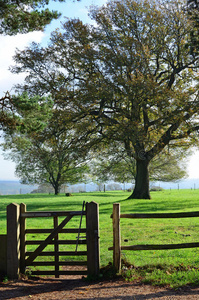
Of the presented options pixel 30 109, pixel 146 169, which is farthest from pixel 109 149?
pixel 30 109

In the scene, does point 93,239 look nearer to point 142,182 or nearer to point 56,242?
point 56,242

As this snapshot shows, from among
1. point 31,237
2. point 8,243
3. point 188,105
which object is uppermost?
point 188,105

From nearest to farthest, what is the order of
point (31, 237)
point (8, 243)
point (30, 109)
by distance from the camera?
point (8, 243) < point (31, 237) < point (30, 109)

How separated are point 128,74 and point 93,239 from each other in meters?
21.2

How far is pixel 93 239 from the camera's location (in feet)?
26.2

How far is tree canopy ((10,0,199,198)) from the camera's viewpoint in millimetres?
26531

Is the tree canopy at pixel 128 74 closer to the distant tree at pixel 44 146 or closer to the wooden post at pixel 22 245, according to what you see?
the distant tree at pixel 44 146

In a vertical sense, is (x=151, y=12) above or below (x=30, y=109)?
above

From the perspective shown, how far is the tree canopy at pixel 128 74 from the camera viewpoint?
87.0 feet

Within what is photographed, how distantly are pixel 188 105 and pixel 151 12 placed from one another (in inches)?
353

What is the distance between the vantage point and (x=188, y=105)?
2700cm

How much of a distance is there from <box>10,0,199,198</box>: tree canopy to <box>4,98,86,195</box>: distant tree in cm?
192

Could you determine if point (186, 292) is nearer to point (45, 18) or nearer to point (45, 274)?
point (45, 274)

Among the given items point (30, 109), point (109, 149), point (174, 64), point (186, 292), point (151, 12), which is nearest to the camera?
point (186, 292)
